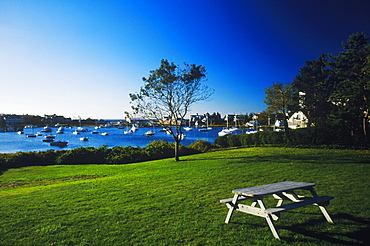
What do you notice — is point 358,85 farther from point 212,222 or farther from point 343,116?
point 212,222

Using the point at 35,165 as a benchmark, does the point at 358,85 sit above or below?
above

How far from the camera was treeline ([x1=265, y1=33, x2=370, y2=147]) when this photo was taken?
20217 mm

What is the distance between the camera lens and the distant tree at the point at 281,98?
28234 mm

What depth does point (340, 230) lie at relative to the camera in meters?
4.76

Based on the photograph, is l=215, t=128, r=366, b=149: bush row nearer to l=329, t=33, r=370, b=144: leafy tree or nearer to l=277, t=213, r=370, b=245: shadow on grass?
l=329, t=33, r=370, b=144: leafy tree

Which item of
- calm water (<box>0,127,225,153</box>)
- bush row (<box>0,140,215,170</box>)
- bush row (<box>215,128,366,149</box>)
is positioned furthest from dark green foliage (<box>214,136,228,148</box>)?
calm water (<box>0,127,225,153</box>)

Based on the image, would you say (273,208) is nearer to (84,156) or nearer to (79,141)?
(84,156)

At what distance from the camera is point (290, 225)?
16.8ft

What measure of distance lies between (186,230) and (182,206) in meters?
1.60

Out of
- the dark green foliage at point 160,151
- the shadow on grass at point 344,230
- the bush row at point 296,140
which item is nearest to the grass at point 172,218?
the shadow on grass at point 344,230

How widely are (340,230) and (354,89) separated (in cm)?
1961

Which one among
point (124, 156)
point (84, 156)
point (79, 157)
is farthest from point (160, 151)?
point (79, 157)

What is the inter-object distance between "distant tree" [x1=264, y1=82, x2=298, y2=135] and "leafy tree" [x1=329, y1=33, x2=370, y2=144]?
234 inches

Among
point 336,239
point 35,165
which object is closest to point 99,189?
point 336,239
